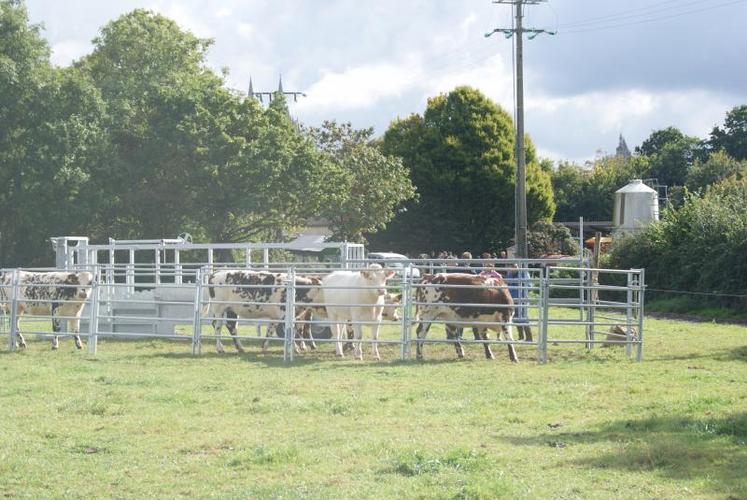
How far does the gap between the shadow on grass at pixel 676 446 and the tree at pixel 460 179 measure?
42172mm

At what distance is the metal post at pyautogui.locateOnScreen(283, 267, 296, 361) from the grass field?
53cm

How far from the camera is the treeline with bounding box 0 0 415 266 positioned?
3844 cm

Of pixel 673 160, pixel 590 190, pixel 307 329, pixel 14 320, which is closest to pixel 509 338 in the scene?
pixel 307 329

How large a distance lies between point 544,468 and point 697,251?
2402 centimetres

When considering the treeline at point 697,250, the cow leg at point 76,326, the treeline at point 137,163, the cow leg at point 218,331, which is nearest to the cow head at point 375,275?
the cow leg at point 218,331

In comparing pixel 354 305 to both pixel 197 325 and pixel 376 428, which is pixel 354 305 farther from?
pixel 376 428

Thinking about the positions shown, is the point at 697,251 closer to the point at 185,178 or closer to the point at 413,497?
the point at 185,178

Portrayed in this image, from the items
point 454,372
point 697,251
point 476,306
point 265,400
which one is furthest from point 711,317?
point 265,400

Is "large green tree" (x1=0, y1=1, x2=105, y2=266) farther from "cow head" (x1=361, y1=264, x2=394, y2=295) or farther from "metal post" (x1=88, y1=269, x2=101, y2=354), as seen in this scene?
"cow head" (x1=361, y1=264, x2=394, y2=295)

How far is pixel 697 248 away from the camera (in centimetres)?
3078

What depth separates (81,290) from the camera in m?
20.1

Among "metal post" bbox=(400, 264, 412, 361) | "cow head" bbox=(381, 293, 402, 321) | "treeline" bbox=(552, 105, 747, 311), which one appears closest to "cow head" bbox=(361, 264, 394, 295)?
"metal post" bbox=(400, 264, 412, 361)

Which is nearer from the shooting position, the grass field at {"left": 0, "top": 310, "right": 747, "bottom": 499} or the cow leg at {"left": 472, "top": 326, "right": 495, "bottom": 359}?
the grass field at {"left": 0, "top": 310, "right": 747, "bottom": 499}

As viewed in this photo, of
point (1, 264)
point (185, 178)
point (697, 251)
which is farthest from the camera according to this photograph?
point (1, 264)
